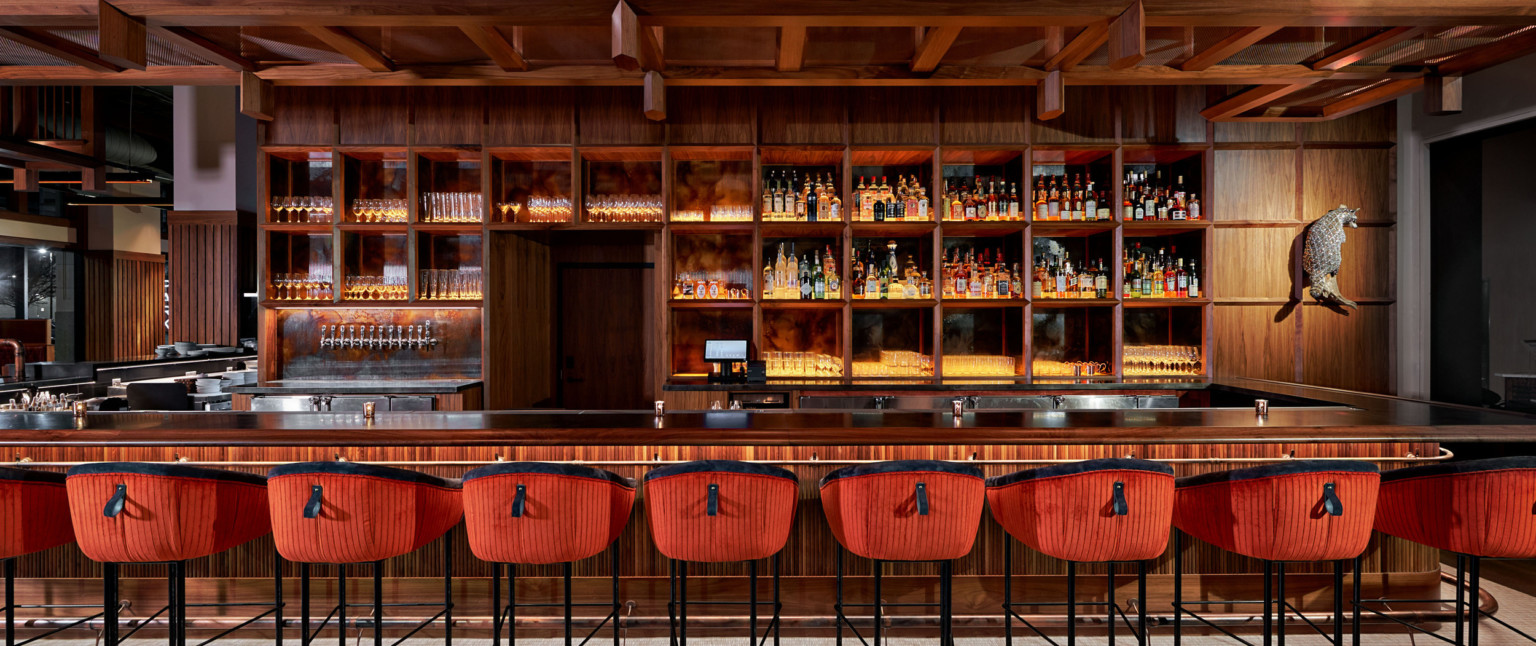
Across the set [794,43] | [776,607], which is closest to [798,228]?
[794,43]

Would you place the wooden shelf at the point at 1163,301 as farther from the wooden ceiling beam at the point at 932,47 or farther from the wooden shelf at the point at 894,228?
the wooden ceiling beam at the point at 932,47

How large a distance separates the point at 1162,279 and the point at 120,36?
20.1 feet

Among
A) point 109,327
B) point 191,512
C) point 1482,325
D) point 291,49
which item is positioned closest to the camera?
point 191,512

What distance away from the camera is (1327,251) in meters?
5.48

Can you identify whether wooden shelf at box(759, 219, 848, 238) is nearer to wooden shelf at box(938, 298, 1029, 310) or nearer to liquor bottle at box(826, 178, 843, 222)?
liquor bottle at box(826, 178, 843, 222)

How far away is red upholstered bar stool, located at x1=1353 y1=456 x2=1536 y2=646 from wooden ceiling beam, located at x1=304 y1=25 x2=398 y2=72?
462cm

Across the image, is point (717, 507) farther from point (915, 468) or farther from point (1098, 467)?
point (1098, 467)

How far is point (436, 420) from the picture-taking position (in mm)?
3334

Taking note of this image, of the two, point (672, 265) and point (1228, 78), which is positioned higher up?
point (1228, 78)

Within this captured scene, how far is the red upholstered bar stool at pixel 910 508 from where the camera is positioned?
7.82ft

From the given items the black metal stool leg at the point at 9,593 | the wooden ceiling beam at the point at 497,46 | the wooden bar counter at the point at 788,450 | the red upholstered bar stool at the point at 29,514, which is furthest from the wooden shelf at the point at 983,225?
the black metal stool leg at the point at 9,593

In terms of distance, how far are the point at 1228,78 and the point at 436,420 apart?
4431 millimetres

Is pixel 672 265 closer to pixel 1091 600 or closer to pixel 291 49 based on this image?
pixel 291 49

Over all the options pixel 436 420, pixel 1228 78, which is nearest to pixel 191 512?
pixel 436 420
